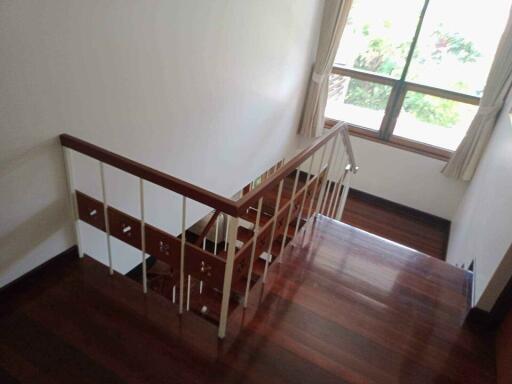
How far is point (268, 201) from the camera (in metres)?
4.11

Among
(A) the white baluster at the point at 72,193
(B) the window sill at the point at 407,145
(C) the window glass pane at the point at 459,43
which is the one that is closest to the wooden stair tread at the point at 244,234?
(B) the window sill at the point at 407,145

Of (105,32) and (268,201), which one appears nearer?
(105,32)

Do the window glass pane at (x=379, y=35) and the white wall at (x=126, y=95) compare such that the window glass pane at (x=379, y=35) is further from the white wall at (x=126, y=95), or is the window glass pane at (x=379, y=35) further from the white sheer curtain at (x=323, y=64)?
the white wall at (x=126, y=95)

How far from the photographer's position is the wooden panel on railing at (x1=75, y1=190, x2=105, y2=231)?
1.75 metres

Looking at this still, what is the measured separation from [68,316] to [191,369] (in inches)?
24.5

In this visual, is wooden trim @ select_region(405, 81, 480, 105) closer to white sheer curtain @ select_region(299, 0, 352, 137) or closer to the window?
the window

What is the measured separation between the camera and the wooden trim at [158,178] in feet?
4.20

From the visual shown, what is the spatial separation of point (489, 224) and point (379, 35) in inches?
101

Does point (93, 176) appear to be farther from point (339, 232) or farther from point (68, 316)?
point (339, 232)

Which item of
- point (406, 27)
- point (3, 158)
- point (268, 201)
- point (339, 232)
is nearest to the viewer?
point (3, 158)

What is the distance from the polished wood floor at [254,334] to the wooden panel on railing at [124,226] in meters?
0.27

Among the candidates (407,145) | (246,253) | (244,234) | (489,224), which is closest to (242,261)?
(246,253)

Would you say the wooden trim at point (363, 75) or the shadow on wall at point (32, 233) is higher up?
the wooden trim at point (363, 75)

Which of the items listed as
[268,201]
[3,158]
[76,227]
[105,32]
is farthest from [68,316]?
[268,201]
